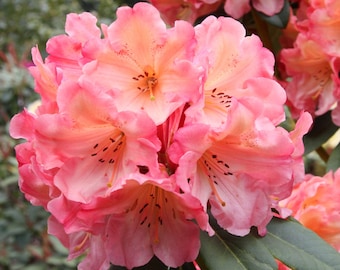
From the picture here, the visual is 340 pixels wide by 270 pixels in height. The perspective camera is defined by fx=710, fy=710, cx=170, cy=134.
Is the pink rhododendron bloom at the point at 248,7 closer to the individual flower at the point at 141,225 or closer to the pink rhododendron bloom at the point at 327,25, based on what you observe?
the pink rhododendron bloom at the point at 327,25

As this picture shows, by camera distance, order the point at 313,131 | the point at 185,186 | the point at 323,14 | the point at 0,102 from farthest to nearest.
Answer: the point at 0,102 < the point at 313,131 < the point at 323,14 < the point at 185,186

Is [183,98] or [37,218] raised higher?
[183,98]

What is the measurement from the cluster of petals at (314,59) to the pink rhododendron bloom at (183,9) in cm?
14

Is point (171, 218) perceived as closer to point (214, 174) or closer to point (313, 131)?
point (214, 174)

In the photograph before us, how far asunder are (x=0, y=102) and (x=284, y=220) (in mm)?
2070

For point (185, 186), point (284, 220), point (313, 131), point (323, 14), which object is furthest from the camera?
point (313, 131)

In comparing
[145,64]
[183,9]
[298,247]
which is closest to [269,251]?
[298,247]

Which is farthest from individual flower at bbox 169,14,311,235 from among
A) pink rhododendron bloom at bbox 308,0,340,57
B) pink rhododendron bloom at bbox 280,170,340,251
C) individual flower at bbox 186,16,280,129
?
pink rhododendron bloom at bbox 308,0,340,57

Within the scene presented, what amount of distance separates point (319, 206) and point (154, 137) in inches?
11.6

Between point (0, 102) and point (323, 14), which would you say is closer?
point (323, 14)

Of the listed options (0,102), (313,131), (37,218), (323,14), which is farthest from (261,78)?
(0,102)

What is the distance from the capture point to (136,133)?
700 millimetres

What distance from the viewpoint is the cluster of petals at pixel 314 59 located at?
105 centimetres

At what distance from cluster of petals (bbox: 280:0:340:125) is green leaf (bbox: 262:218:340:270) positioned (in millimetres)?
333
